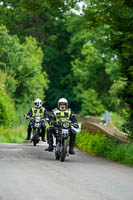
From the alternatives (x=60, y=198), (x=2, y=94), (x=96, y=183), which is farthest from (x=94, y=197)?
(x=2, y=94)

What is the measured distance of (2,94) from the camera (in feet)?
119

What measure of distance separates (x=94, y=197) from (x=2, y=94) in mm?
27218

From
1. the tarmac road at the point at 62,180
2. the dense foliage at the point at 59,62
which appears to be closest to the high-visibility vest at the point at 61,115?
the tarmac road at the point at 62,180

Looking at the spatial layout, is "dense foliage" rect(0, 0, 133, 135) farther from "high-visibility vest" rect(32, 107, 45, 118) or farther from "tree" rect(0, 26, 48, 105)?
"high-visibility vest" rect(32, 107, 45, 118)

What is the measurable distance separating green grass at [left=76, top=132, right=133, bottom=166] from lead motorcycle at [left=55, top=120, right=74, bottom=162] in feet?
5.71

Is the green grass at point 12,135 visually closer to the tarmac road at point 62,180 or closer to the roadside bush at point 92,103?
the tarmac road at point 62,180

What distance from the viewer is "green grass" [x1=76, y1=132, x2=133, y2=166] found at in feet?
53.9

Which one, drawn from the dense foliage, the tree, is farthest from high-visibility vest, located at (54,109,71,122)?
the tree

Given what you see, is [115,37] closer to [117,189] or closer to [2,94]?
[117,189]

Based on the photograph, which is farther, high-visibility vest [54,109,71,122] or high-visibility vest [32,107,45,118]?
high-visibility vest [32,107,45,118]

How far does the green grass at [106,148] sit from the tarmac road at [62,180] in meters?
0.61

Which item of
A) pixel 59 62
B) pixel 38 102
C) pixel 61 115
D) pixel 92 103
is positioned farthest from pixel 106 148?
pixel 59 62

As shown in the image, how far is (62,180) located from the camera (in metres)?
11.4

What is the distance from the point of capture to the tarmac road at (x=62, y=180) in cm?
952
